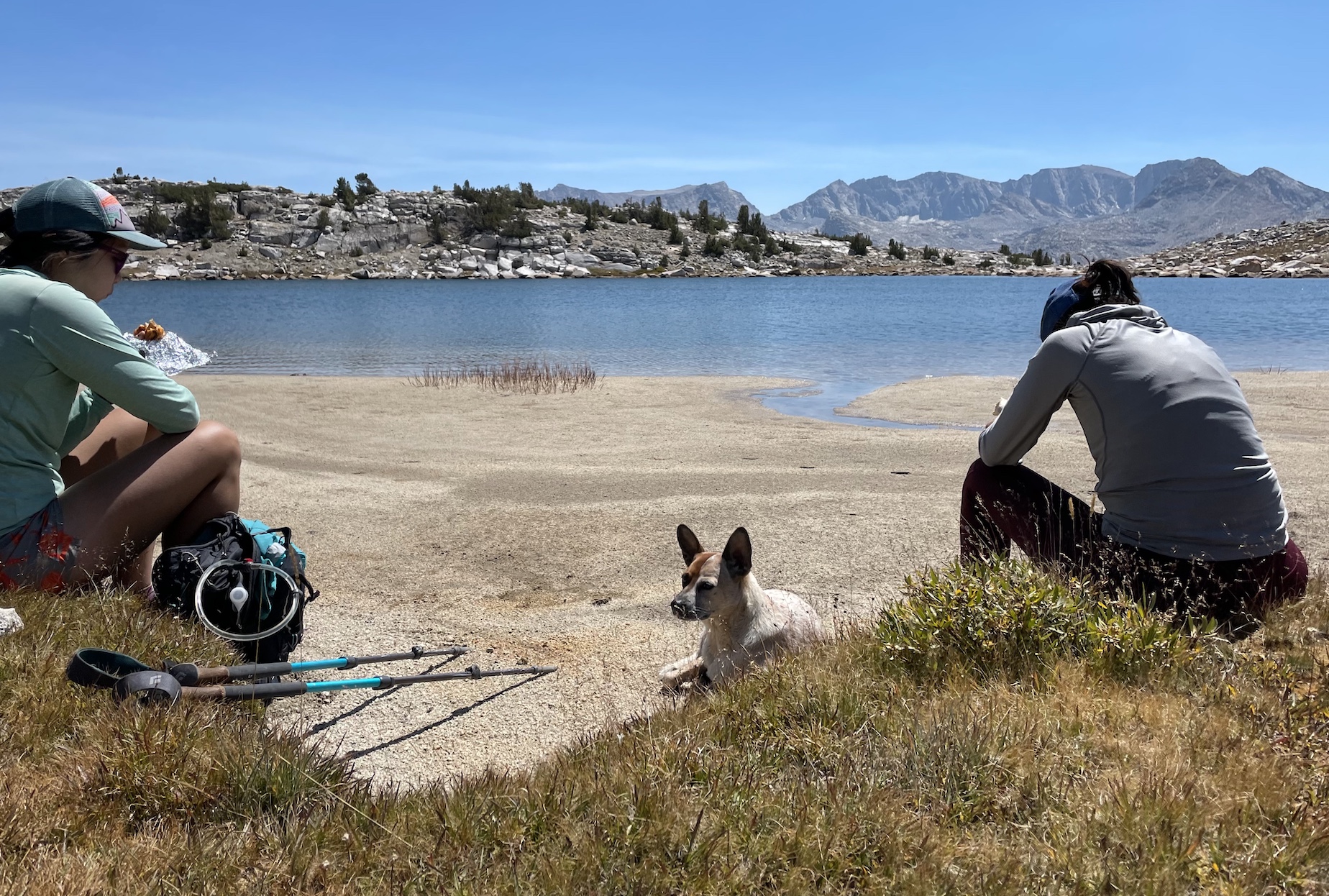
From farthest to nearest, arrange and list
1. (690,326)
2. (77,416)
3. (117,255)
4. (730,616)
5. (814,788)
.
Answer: (690,326) → (730,616) → (77,416) → (117,255) → (814,788)

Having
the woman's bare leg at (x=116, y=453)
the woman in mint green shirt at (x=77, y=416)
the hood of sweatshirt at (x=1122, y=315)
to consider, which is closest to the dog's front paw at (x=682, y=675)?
the woman in mint green shirt at (x=77, y=416)

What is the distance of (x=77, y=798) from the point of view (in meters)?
3.09

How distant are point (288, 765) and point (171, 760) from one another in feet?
1.20

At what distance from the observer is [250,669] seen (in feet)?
13.3

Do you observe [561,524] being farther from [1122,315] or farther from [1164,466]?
[1164,466]

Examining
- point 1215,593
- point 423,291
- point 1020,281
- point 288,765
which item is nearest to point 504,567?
point 288,765

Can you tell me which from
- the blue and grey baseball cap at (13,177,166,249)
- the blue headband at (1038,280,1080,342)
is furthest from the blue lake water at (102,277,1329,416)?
the blue and grey baseball cap at (13,177,166,249)

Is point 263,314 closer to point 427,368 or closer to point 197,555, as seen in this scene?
point 427,368

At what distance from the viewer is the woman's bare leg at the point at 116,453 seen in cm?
493

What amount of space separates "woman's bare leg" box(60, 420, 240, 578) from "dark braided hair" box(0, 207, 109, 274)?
95 cm

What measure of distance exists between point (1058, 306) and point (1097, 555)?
1293mm

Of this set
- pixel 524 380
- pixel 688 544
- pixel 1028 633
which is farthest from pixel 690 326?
pixel 1028 633

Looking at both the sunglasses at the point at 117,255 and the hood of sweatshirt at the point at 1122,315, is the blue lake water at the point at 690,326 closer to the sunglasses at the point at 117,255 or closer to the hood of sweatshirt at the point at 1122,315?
the hood of sweatshirt at the point at 1122,315

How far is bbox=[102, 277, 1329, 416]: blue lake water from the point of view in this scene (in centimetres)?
2838
